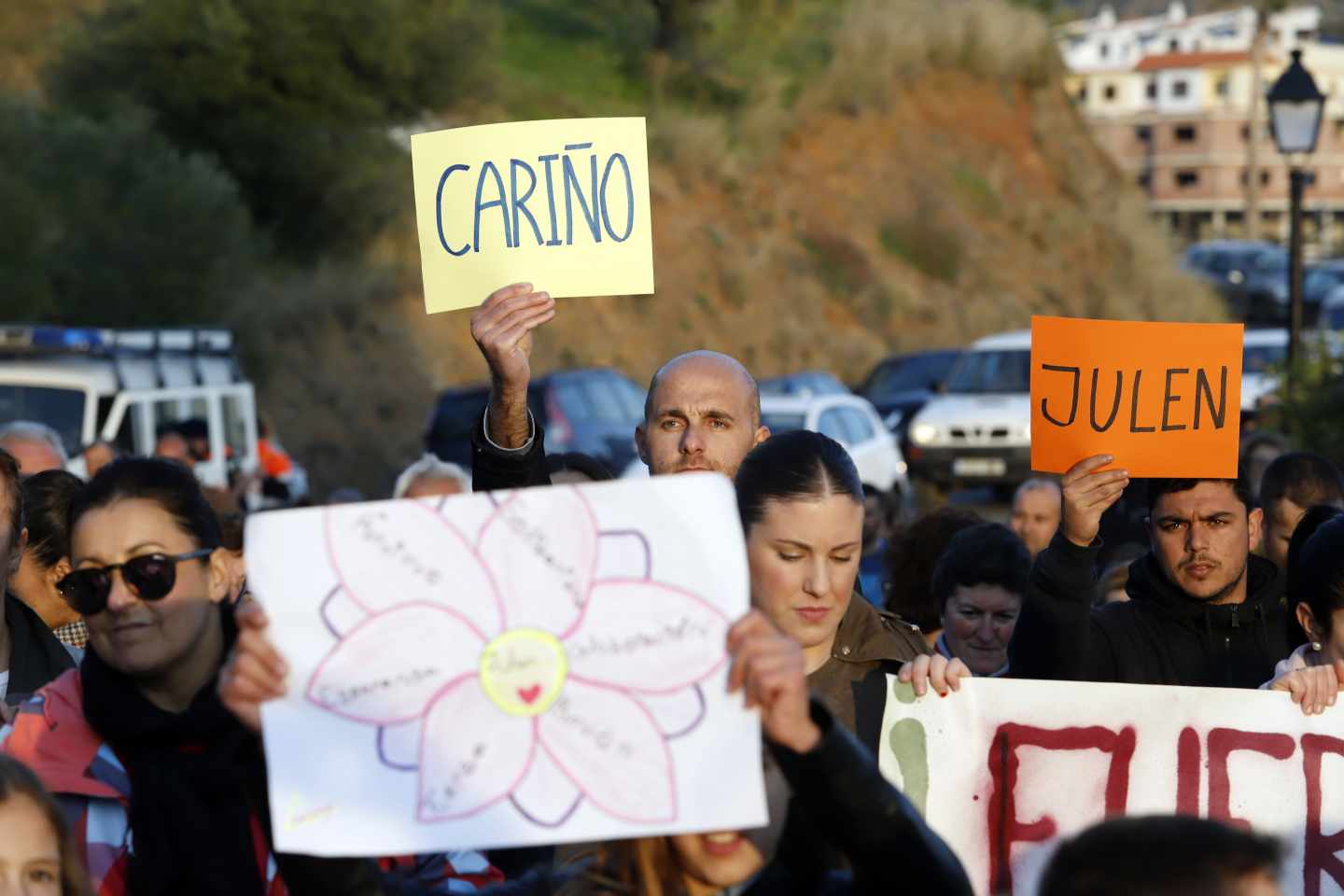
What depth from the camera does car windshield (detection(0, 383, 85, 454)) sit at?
1370 centimetres

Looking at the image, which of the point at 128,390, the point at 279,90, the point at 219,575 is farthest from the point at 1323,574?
the point at 279,90

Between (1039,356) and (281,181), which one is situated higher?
(281,181)

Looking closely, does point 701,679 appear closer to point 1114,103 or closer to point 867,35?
point 867,35

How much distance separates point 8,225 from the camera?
2220 cm

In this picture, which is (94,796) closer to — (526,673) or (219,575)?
(219,575)

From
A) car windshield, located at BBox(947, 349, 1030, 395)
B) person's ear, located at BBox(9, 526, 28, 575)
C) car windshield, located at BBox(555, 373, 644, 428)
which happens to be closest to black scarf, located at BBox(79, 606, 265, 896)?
person's ear, located at BBox(9, 526, 28, 575)

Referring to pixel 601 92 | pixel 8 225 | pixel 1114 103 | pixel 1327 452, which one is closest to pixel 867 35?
pixel 601 92

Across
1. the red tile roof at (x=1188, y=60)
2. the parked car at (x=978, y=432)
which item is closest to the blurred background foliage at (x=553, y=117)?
the parked car at (x=978, y=432)

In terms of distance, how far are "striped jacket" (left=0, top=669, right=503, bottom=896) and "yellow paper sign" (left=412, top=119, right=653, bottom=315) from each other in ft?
4.94

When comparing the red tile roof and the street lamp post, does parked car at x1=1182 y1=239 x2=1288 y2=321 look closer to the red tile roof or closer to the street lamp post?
the street lamp post

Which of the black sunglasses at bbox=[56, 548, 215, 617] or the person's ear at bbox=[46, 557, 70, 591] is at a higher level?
the black sunglasses at bbox=[56, 548, 215, 617]

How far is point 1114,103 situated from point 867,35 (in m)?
60.7

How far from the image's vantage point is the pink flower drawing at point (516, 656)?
2652 mm

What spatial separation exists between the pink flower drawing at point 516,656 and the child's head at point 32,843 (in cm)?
48
